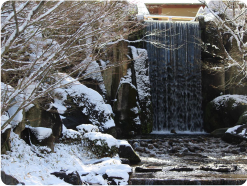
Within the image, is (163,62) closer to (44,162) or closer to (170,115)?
(170,115)

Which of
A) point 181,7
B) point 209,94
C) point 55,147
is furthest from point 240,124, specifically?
point 181,7

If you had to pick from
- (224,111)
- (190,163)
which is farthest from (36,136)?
(224,111)

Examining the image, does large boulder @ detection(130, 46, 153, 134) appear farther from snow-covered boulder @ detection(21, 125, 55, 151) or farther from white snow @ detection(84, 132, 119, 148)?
snow-covered boulder @ detection(21, 125, 55, 151)

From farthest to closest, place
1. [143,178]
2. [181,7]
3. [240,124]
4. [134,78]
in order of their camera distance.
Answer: [181,7]
[134,78]
[240,124]
[143,178]

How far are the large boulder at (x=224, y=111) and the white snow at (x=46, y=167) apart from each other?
9.47 m

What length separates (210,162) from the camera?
27.0 feet

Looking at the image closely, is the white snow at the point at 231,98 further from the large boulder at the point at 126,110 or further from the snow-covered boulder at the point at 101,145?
the snow-covered boulder at the point at 101,145

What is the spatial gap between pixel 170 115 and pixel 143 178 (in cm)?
949

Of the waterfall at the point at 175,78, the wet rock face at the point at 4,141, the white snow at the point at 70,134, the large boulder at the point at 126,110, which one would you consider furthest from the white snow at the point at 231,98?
the wet rock face at the point at 4,141

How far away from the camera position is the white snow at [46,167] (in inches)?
190

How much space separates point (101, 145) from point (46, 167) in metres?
2.05

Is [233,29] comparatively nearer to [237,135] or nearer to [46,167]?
[237,135]

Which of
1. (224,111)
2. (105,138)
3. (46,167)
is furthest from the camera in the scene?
(224,111)

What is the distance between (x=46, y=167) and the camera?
18.8ft
